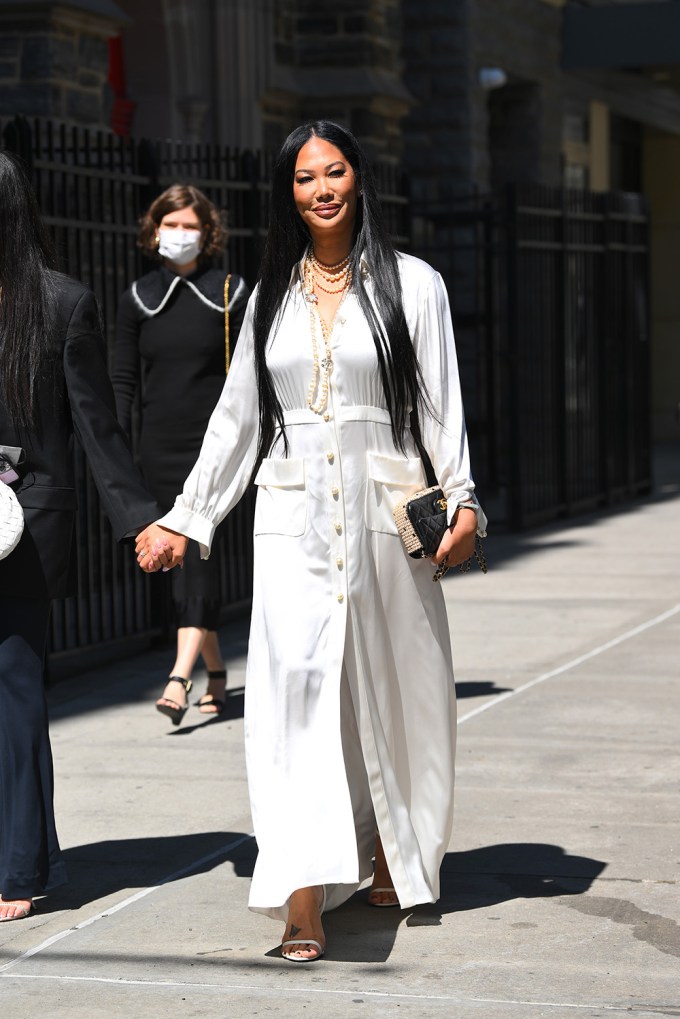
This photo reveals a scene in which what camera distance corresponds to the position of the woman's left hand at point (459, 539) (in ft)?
15.4

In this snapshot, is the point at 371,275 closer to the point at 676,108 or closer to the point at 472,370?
the point at 472,370

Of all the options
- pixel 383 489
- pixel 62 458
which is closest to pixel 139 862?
pixel 62 458

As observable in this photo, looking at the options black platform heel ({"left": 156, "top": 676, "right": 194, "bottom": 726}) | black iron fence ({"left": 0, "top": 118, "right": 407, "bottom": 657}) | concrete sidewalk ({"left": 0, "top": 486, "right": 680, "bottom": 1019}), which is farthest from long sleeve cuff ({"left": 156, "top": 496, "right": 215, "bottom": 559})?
black iron fence ({"left": 0, "top": 118, "right": 407, "bottom": 657})

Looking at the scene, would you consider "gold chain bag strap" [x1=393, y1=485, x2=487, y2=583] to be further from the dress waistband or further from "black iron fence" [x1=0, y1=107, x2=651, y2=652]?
"black iron fence" [x1=0, y1=107, x2=651, y2=652]

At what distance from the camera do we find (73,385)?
4820mm

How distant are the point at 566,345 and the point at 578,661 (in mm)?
7717

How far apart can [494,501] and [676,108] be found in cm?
1184

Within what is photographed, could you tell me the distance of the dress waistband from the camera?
15.5 ft

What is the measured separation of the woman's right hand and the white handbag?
11.7 inches

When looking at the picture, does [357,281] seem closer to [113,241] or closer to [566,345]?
[113,241]

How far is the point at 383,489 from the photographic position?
4758mm

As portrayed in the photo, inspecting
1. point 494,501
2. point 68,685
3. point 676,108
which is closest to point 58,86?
point 68,685

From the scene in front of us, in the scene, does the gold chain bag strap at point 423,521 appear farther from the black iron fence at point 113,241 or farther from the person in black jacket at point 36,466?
the black iron fence at point 113,241

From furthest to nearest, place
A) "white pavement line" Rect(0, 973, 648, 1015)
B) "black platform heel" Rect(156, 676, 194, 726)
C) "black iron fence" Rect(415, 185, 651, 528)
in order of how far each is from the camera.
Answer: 1. "black iron fence" Rect(415, 185, 651, 528)
2. "black platform heel" Rect(156, 676, 194, 726)
3. "white pavement line" Rect(0, 973, 648, 1015)
